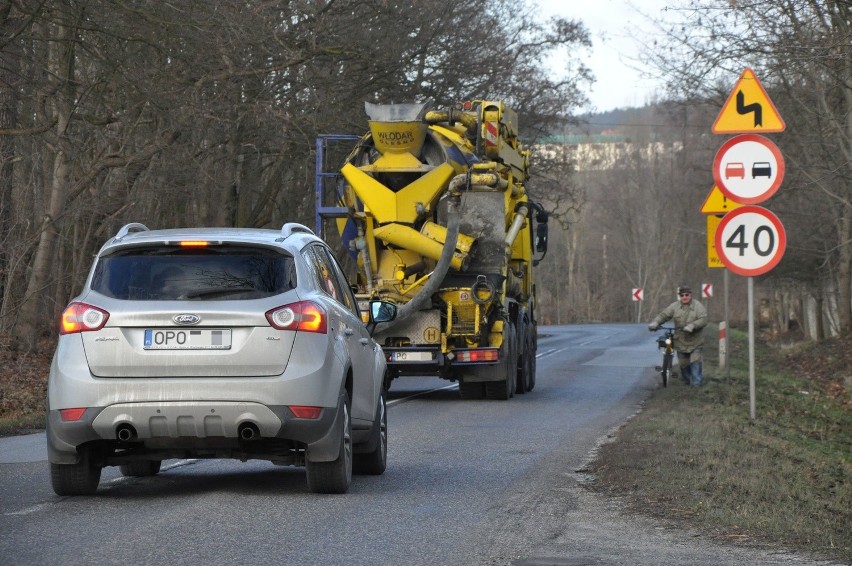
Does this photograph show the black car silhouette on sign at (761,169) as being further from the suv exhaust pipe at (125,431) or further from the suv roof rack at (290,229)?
the suv exhaust pipe at (125,431)

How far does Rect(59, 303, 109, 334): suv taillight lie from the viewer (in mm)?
8172

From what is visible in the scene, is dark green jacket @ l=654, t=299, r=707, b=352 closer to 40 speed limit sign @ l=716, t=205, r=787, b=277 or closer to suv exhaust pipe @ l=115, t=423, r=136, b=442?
40 speed limit sign @ l=716, t=205, r=787, b=277

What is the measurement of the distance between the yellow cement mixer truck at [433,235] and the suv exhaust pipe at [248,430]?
994cm

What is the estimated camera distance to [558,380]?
25078 millimetres

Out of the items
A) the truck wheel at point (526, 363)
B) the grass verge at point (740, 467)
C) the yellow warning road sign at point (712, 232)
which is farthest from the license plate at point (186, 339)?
the yellow warning road sign at point (712, 232)

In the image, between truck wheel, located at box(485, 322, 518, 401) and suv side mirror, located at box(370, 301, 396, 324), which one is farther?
truck wheel, located at box(485, 322, 518, 401)

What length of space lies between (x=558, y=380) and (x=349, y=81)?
7221 millimetres

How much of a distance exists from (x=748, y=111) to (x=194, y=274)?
7089 millimetres

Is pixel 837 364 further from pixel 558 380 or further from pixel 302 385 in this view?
pixel 302 385

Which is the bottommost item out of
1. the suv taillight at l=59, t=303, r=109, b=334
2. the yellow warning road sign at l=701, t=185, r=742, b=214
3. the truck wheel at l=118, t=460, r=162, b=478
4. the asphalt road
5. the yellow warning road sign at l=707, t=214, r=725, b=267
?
the asphalt road

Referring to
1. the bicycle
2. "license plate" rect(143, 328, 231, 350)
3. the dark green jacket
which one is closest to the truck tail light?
the dark green jacket

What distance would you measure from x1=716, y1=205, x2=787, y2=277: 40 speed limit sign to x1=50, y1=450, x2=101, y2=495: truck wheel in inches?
279

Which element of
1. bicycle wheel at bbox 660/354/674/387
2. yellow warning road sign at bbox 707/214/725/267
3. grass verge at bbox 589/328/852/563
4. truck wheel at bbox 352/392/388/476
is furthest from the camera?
bicycle wheel at bbox 660/354/674/387

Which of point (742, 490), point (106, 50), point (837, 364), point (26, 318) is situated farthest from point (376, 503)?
point (837, 364)
